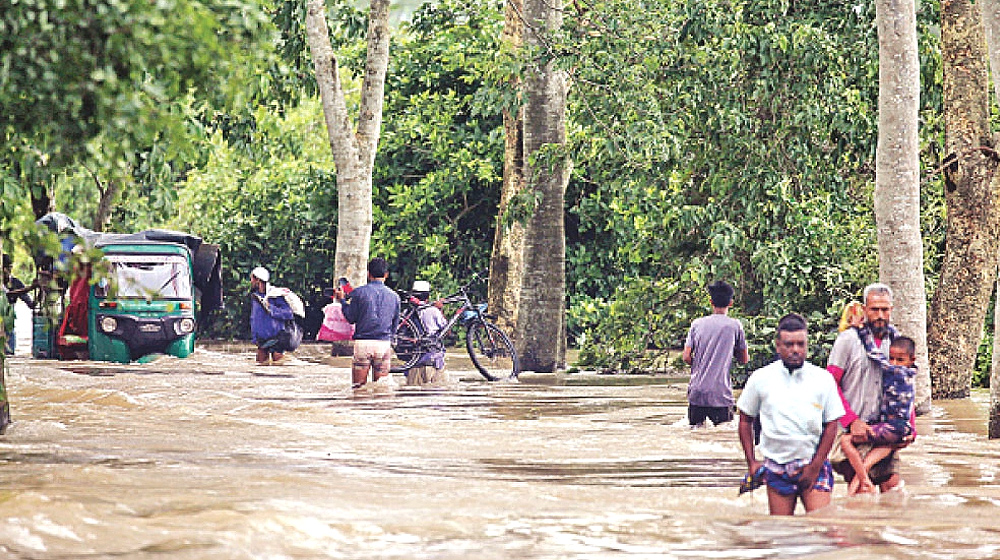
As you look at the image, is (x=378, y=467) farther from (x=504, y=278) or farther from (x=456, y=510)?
(x=504, y=278)

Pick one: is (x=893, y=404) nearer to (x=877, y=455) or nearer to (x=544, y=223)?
(x=877, y=455)

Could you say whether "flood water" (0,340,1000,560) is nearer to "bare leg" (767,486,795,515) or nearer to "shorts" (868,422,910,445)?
"bare leg" (767,486,795,515)

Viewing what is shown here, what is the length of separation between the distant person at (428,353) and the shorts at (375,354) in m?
1.48

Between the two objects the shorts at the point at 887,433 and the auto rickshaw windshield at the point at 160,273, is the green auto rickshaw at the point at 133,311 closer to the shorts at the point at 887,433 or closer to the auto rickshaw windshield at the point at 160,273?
the auto rickshaw windshield at the point at 160,273

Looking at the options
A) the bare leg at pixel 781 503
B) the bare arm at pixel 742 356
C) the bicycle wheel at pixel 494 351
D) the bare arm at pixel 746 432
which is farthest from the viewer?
the bicycle wheel at pixel 494 351

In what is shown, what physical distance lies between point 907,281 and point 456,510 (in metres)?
7.76

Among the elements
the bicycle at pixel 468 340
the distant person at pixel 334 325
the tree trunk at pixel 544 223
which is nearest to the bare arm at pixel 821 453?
the bicycle at pixel 468 340

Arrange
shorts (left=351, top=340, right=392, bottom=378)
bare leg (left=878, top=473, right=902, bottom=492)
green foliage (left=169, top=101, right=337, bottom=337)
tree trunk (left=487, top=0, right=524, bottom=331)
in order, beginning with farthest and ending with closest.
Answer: green foliage (left=169, top=101, right=337, bottom=337)
tree trunk (left=487, top=0, right=524, bottom=331)
shorts (left=351, top=340, right=392, bottom=378)
bare leg (left=878, top=473, right=902, bottom=492)

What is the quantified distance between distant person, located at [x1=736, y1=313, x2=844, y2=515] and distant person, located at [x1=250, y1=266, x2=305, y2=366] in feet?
55.2

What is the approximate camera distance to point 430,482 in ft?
41.9

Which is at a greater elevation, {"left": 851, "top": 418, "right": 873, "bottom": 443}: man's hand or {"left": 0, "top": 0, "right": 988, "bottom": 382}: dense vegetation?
{"left": 0, "top": 0, "right": 988, "bottom": 382}: dense vegetation

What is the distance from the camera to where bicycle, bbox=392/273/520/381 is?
72.3 ft

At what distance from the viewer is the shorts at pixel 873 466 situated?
1144 centimetres

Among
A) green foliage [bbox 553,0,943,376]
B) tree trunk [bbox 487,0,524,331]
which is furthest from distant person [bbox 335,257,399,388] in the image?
tree trunk [bbox 487,0,524,331]
